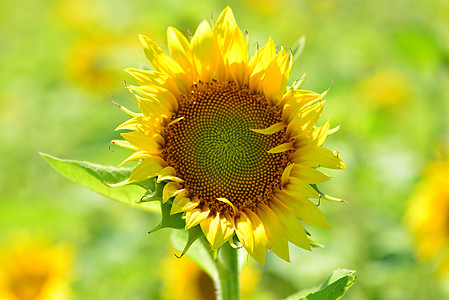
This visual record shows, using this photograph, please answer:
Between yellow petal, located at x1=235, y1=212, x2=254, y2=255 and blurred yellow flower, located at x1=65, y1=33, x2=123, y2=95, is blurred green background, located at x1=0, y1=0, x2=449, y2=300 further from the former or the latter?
yellow petal, located at x1=235, y1=212, x2=254, y2=255

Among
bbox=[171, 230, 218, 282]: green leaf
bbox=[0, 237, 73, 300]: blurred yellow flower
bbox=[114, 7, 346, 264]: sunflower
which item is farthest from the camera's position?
bbox=[0, 237, 73, 300]: blurred yellow flower

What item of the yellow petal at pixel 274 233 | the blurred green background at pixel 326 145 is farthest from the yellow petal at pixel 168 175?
the blurred green background at pixel 326 145

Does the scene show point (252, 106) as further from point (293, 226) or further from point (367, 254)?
point (367, 254)

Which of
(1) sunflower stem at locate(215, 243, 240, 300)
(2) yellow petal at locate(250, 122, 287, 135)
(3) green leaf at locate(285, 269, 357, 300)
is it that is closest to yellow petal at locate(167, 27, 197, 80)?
(2) yellow petal at locate(250, 122, 287, 135)

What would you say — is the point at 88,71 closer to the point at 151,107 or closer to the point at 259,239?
the point at 151,107

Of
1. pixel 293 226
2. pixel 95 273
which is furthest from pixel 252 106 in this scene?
pixel 95 273

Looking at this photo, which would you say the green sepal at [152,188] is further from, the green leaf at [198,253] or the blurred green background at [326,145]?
the blurred green background at [326,145]
